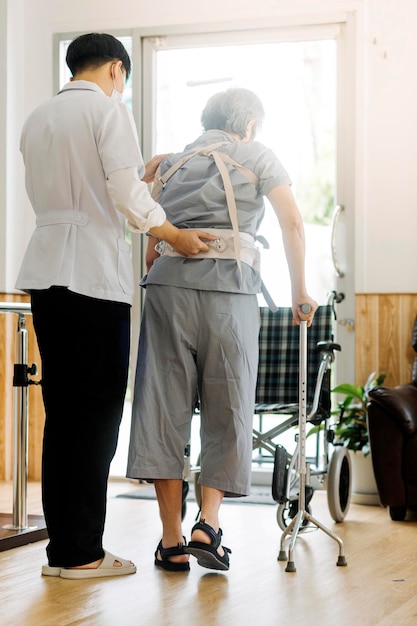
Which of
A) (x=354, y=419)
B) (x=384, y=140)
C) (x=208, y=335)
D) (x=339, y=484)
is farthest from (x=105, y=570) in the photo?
(x=384, y=140)

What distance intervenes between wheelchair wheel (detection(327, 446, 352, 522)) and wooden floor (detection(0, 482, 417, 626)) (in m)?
0.20

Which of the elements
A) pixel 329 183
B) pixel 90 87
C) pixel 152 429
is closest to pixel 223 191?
pixel 90 87

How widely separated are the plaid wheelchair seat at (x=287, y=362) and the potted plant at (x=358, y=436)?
0.49 metres

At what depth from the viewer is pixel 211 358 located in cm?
258

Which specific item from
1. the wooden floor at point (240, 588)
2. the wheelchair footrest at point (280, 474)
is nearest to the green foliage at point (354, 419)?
the wooden floor at point (240, 588)

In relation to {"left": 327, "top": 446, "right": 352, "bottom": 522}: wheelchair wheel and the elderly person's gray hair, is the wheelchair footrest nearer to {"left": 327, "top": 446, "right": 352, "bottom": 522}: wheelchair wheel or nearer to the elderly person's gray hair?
{"left": 327, "top": 446, "right": 352, "bottom": 522}: wheelchair wheel

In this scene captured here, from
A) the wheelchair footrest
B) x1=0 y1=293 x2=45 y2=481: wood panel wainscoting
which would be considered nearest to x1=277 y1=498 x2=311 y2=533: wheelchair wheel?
the wheelchair footrest

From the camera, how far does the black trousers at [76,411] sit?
2416 mm

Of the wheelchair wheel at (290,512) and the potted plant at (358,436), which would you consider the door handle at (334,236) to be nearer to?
the potted plant at (358,436)

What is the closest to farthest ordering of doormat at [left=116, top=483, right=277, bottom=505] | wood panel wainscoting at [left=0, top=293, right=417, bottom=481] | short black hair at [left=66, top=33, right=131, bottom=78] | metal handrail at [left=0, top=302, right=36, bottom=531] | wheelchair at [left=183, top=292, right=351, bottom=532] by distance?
1. short black hair at [left=66, top=33, right=131, bottom=78]
2. metal handrail at [left=0, top=302, right=36, bottom=531]
3. wheelchair at [left=183, top=292, right=351, bottom=532]
4. doormat at [left=116, top=483, right=277, bottom=505]
5. wood panel wainscoting at [left=0, top=293, right=417, bottom=481]

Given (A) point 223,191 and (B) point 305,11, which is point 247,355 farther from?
(B) point 305,11

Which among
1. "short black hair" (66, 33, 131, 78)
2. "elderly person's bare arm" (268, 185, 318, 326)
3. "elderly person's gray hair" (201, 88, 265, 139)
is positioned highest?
"short black hair" (66, 33, 131, 78)

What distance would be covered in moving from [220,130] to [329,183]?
203 centimetres

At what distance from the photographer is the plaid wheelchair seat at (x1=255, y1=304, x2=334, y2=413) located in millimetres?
3652
